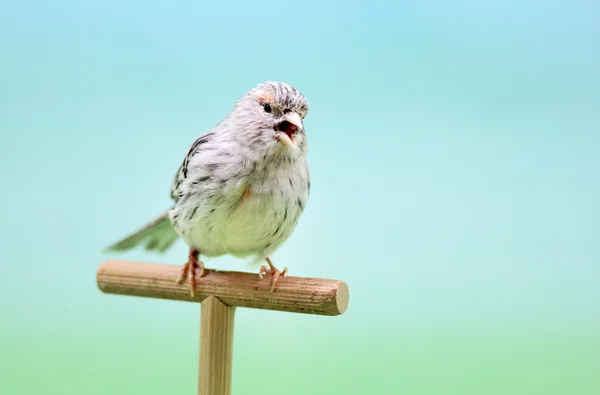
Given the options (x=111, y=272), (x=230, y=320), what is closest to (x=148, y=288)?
(x=111, y=272)

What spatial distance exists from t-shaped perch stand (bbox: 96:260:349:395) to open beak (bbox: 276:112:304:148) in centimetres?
43

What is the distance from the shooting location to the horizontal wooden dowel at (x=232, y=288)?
2287 millimetres

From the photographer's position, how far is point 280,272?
8.04 feet

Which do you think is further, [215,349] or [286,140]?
[215,349]

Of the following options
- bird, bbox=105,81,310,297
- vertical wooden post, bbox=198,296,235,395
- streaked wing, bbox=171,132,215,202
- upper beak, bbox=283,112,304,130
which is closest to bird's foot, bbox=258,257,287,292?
bird, bbox=105,81,310,297

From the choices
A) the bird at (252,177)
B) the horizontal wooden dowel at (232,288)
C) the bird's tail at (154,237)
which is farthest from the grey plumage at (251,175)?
the bird's tail at (154,237)

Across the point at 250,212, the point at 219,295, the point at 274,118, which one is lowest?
the point at 219,295

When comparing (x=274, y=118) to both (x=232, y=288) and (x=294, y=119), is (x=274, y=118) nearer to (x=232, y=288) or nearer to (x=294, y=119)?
(x=294, y=119)

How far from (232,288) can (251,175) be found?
405 mm

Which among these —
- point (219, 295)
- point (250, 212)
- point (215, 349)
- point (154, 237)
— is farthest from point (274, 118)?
point (154, 237)

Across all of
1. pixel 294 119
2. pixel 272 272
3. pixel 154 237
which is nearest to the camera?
pixel 294 119

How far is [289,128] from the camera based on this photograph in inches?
89.9

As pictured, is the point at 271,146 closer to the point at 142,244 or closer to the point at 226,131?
the point at 226,131

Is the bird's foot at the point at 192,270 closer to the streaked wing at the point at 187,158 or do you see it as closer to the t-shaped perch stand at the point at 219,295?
the t-shaped perch stand at the point at 219,295
